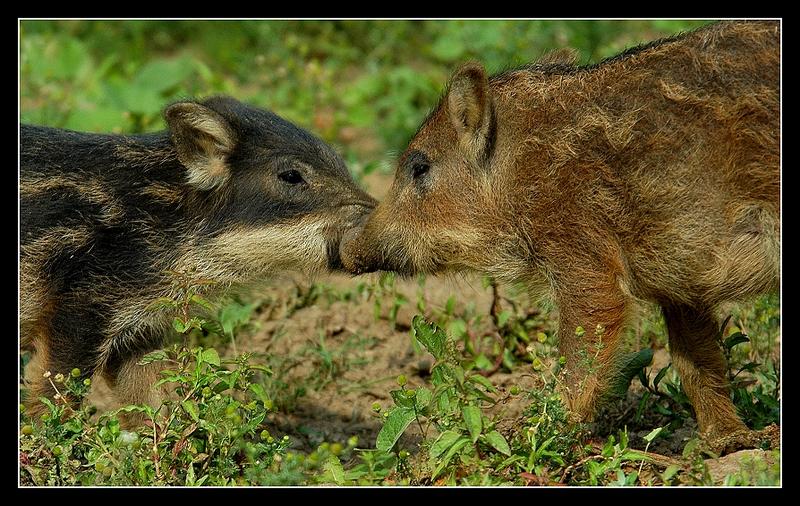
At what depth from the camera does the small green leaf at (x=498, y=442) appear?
506 centimetres

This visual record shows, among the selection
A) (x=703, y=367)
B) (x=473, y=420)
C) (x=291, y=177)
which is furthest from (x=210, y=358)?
(x=703, y=367)

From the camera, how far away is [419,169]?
6137 mm

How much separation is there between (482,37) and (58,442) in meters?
6.15

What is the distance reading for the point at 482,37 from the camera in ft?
34.0

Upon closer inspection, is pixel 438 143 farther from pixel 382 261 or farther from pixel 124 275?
pixel 124 275

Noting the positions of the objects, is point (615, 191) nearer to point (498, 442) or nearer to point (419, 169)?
point (419, 169)

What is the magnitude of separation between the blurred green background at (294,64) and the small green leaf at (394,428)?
14.2 feet

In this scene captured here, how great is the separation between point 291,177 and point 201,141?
1.77ft

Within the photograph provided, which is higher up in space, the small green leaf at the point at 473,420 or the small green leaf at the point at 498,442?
the small green leaf at the point at 473,420

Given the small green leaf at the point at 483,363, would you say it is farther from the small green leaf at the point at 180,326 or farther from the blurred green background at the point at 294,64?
the blurred green background at the point at 294,64

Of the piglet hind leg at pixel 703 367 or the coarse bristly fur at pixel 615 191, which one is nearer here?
the coarse bristly fur at pixel 615 191

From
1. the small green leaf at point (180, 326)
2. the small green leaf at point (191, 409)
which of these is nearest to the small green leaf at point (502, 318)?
the small green leaf at point (180, 326)

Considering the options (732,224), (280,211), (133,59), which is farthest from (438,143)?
(133,59)

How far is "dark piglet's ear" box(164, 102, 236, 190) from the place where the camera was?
21.5 ft
